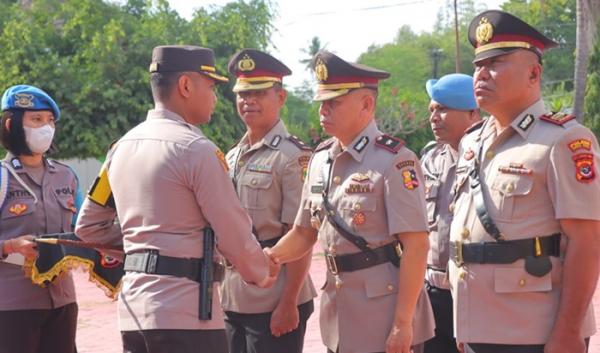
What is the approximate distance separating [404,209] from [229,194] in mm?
852

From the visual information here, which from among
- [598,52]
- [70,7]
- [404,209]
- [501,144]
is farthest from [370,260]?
[598,52]

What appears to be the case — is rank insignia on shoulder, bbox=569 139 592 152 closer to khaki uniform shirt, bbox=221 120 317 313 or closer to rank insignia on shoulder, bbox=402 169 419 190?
rank insignia on shoulder, bbox=402 169 419 190

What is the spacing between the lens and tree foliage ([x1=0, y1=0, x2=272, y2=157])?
20891 millimetres

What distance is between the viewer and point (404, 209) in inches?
159

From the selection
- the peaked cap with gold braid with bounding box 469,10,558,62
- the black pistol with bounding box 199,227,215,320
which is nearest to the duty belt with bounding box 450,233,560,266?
the peaked cap with gold braid with bounding box 469,10,558,62

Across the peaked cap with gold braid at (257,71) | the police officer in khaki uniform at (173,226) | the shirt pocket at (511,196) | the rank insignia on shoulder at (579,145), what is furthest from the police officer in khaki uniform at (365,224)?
the peaked cap with gold braid at (257,71)

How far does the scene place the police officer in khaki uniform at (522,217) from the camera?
138 inches

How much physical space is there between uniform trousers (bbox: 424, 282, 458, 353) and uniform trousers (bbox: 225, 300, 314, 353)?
73 cm

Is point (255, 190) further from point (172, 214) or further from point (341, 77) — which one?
point (172, 214)

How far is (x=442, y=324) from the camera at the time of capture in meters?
5.02

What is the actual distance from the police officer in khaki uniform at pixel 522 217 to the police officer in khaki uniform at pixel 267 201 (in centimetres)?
131

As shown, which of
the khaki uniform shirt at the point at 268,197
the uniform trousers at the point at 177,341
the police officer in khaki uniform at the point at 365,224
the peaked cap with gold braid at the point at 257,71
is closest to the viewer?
the uniform trousers at the point at 177,341

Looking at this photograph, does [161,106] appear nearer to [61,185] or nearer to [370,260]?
[370,260]

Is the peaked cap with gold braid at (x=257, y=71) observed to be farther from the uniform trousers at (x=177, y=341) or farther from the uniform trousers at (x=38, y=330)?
the uniform trousers at (x=177, y=341)
